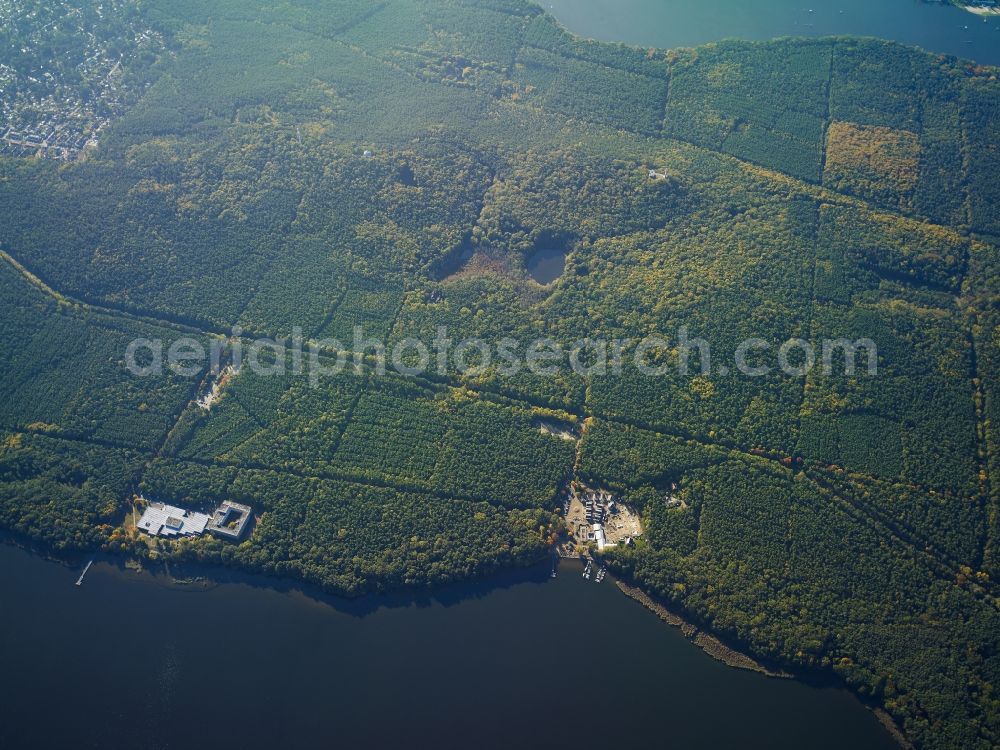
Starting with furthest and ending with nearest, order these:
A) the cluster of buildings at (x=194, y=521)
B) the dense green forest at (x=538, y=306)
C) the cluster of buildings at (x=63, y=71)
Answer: the cluster of buildings at (x=63, y=71) → the cluster of buildings at (x=194, y=521) → the dense green forest at (x=538, y=306)

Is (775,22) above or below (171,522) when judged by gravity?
above

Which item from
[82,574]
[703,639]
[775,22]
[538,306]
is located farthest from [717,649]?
[775,22]

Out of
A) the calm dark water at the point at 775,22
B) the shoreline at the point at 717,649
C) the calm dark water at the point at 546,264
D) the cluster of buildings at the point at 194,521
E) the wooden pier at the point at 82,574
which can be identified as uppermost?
the calm dark water at the point at 775,22

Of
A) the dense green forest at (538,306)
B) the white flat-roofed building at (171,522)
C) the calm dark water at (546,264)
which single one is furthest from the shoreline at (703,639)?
the white flat-roofed building at (171,522)

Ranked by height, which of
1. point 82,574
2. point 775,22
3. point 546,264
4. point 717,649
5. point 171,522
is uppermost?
point 775,22

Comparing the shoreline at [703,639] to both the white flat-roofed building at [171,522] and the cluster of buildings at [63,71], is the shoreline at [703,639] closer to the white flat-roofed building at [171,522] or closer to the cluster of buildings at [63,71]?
the white flat-roofed building at [171,522]

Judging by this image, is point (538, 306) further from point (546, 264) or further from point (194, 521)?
point (194, 521)

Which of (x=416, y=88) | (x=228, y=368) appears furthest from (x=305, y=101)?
(x=228, y=368)

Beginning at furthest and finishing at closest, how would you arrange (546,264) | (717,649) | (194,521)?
(546,264) < (194,521) < (717,649)
